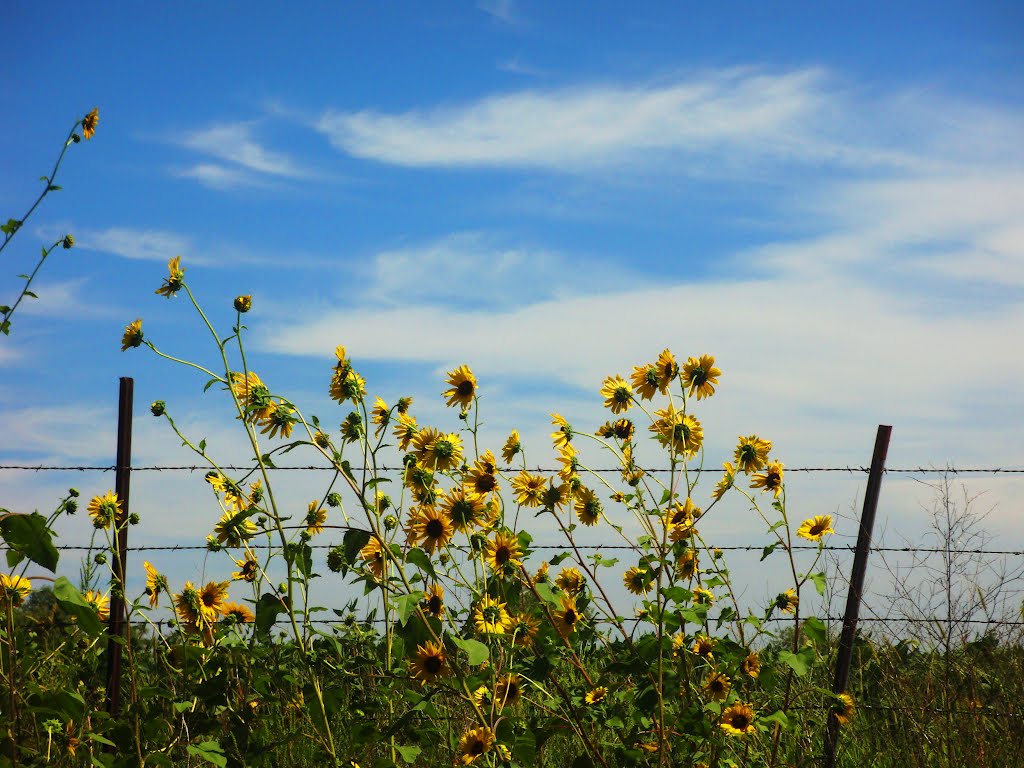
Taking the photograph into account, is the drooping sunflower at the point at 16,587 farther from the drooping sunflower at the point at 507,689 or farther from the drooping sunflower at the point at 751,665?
the drooping sunflower at the point at 751,665

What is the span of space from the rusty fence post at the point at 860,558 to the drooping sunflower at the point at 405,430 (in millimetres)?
2479

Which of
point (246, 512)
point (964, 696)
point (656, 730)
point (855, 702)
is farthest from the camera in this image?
point (855, 702)

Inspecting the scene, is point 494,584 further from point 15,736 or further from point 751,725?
point 15,736

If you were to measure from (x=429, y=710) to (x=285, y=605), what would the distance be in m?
0.52

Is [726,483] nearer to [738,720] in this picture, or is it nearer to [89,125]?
[738,720]

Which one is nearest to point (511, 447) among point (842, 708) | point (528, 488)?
point (528, 488)

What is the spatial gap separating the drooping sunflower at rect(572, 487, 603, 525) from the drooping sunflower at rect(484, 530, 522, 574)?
0.53 meters

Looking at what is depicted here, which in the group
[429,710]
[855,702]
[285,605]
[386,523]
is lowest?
[855,702]

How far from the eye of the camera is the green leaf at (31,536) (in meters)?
2.01

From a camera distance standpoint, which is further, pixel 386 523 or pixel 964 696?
pixel 964 696

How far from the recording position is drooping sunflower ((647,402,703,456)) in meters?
3.22

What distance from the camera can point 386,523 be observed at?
3381mm

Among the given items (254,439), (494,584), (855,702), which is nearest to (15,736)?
A: (254,439)

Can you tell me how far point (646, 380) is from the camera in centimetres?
346
